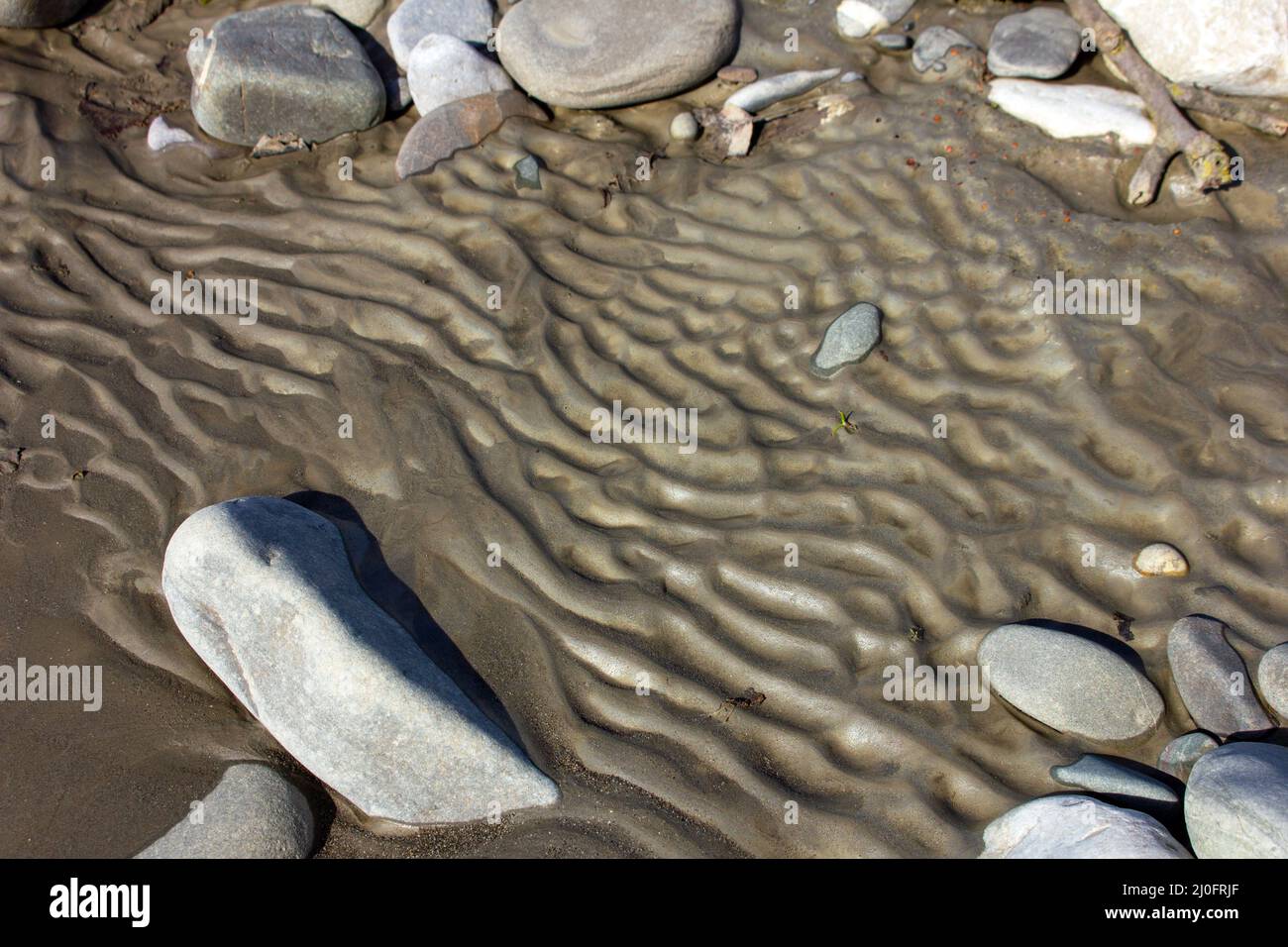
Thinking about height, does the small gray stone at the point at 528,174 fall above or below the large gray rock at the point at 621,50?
below

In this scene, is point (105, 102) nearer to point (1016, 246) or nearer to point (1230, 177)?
point (1016, 246)

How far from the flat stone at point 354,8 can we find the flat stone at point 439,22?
1.20ft

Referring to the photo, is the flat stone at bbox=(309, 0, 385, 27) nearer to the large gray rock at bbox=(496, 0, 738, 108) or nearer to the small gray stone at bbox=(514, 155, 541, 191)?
the large gray rock at bbox=(496, 0, 738, 108)

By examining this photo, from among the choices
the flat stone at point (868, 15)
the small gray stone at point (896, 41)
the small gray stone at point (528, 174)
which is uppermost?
the flat stone at point (868, 15)

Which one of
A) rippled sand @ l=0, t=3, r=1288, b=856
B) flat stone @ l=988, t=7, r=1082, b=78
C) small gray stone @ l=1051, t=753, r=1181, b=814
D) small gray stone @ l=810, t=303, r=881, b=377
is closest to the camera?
small gray stone @ l=1051, t=753, r=1181, b=814

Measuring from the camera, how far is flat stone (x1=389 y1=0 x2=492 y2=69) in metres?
6.27

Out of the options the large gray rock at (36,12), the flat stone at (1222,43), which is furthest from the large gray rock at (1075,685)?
the large gray rock at (36,12)

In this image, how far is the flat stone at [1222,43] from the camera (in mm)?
4906

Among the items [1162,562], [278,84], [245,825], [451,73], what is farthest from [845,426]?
[278,84]

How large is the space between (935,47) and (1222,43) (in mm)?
1473

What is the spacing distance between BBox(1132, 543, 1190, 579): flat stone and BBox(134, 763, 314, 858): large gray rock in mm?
3306

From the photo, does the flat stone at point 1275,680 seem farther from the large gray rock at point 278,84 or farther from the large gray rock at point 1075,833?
the large gray rock at point 278,84

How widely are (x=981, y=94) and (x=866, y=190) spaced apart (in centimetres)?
96

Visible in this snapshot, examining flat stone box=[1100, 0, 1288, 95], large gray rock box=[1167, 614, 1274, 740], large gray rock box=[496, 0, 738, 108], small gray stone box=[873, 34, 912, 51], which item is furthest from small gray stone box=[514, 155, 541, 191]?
large gray rock box=[1167, 614, 1274, 740]
